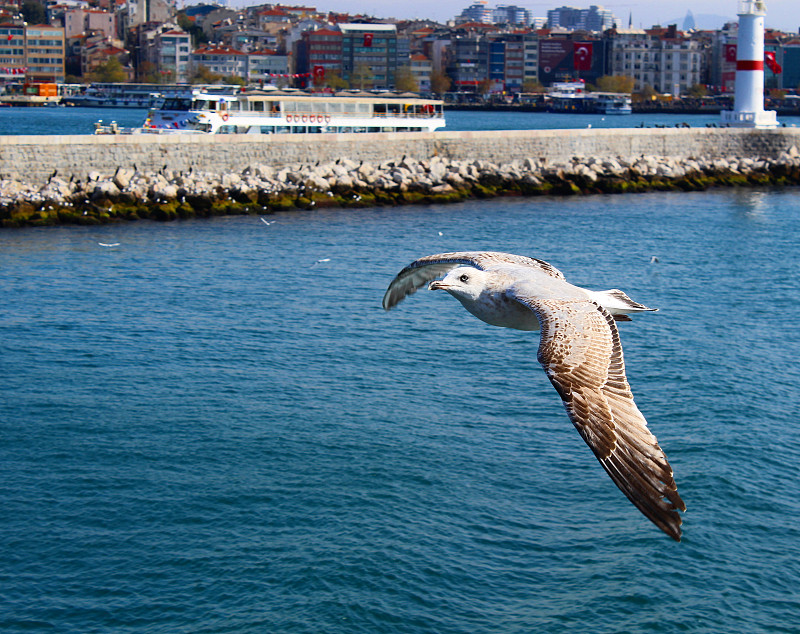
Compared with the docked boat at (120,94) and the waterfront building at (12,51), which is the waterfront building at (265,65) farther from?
the waterfront building at (12,51)

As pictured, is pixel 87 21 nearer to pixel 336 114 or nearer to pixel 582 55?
pixel 582 55

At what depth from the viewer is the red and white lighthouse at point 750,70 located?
1925 inches

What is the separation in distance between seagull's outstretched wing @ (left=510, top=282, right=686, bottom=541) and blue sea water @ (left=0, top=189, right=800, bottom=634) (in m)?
6.18

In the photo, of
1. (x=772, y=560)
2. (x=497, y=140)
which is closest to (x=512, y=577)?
(x=772, y=560)

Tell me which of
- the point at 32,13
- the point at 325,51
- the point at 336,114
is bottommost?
the point at 336,114

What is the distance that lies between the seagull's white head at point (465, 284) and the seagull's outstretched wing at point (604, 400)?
0.33 m

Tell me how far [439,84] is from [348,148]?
3869 inches

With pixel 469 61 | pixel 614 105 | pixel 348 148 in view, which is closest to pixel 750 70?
pixel 348 148

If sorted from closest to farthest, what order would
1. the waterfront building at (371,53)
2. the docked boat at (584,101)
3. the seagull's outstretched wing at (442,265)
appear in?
1. the seagull's outstretched wing at (442,265)
2. the docked boat at (584,101)
3. the waterfront building at (371,53)

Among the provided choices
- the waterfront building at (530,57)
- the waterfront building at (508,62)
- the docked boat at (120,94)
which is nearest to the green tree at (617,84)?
the waterfront building at (530,57)

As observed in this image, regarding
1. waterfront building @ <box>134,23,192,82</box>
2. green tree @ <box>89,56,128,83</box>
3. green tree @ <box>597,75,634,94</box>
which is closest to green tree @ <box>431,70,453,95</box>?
green tree @ <box>597,75,634,94</box>

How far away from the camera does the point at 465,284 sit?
7.47 meters

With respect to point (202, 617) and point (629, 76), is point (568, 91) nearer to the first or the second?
point (629, 76)

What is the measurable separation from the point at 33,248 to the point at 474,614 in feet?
66.6
